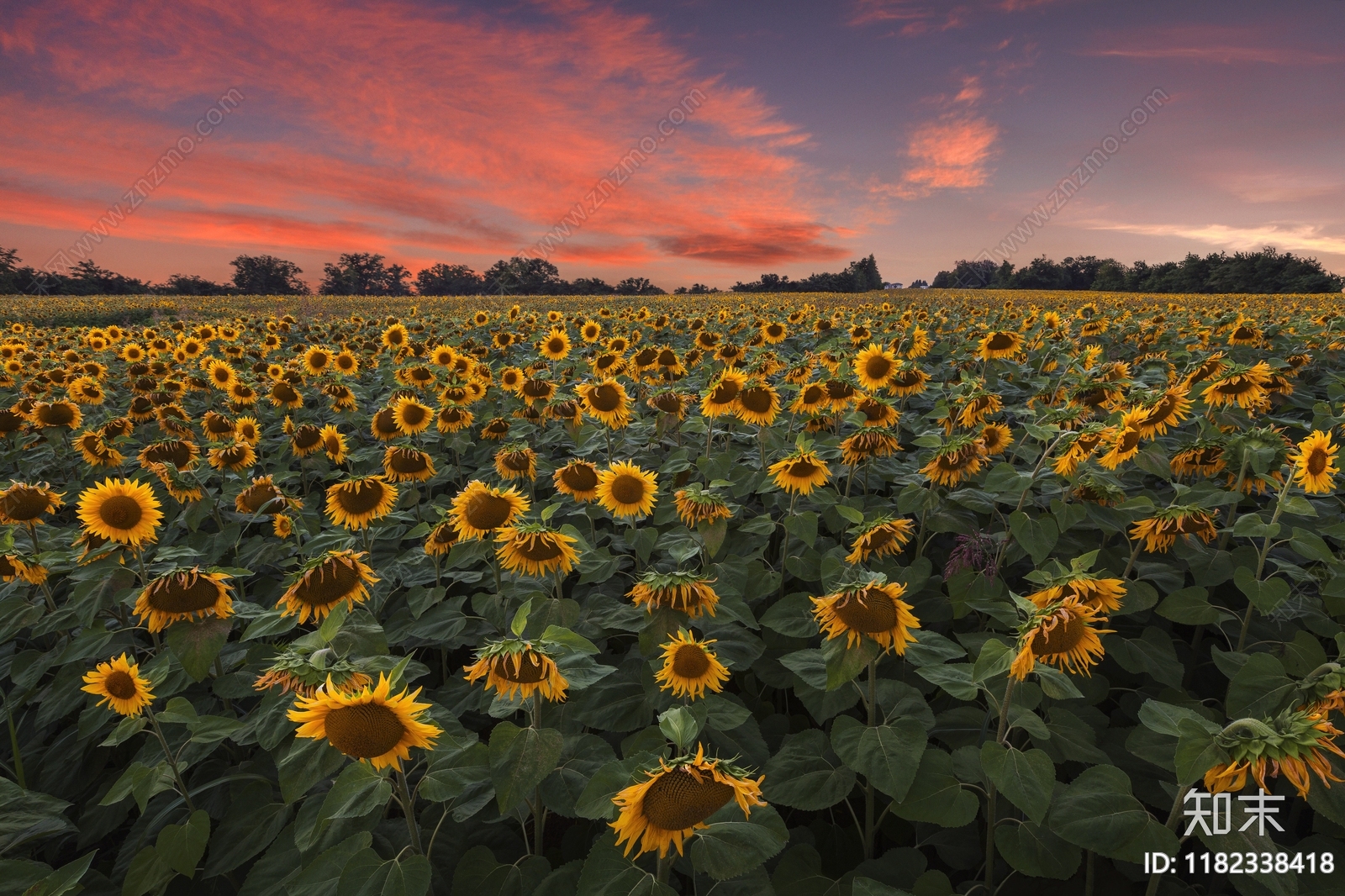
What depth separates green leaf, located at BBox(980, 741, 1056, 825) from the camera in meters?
1.78

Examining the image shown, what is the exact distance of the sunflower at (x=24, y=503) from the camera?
359 centimetres

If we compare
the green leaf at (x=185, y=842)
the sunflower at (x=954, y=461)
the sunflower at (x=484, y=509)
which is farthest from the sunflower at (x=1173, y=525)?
the green leaf at (x=185, y=842)

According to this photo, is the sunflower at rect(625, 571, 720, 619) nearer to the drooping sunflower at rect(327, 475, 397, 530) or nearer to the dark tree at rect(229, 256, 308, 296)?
the drooping sunflower at rect(327, 475, 397, 530)

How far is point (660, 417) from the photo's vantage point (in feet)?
17.1

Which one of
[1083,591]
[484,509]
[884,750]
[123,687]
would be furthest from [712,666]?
[123,687]

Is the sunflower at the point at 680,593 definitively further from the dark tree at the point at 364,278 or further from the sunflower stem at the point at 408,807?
the dark tree at the point at 364,278

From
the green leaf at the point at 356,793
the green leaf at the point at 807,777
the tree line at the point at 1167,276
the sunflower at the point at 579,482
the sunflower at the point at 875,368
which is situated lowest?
the green leaf at the point at 807,777

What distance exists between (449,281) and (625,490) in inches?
3586

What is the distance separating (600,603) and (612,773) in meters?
1.37

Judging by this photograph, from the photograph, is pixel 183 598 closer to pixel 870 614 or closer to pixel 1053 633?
pixel 870 614

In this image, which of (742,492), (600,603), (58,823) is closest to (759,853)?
(600,603)

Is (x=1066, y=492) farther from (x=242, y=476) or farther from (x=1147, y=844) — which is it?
(x=242, y=476)

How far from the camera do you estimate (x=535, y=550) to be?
2.75 metres

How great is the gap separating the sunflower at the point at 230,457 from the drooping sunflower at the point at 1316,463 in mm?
7387
